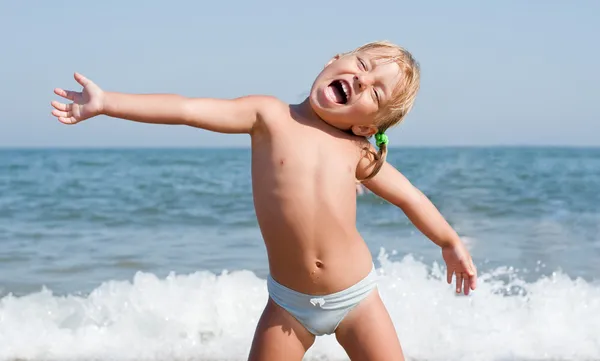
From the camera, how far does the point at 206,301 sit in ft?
19.4

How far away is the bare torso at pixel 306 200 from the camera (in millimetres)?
2863

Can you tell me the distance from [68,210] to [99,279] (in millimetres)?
4904

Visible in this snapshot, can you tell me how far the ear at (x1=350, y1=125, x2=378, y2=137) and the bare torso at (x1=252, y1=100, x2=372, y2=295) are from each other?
0.03 m

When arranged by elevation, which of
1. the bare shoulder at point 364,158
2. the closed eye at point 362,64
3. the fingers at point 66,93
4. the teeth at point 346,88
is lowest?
the bare shoulder at point 364,158

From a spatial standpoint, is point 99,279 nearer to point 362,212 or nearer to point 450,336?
point 450,336

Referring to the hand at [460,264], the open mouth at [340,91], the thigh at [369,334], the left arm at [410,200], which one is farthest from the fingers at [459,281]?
the open mouth at [340,91]

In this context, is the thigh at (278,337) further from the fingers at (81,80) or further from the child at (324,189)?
the fingers at (81,80)

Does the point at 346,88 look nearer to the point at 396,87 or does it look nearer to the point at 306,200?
the point at 396,87

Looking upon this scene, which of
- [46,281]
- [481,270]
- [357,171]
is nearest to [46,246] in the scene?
[46,281]

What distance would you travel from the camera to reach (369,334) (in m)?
2.96

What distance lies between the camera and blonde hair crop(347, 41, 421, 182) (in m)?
2.92

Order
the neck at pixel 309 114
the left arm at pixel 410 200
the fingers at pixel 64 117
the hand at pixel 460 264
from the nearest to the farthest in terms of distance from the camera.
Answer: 1. the fingers at pixel 64 117
2. the neck at pixel 309 114
3. the left arm at pixel 410 200
4. the hand at pixel 460 264

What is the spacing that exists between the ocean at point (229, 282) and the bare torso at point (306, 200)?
6.78 feet

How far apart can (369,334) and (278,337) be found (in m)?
0.31
